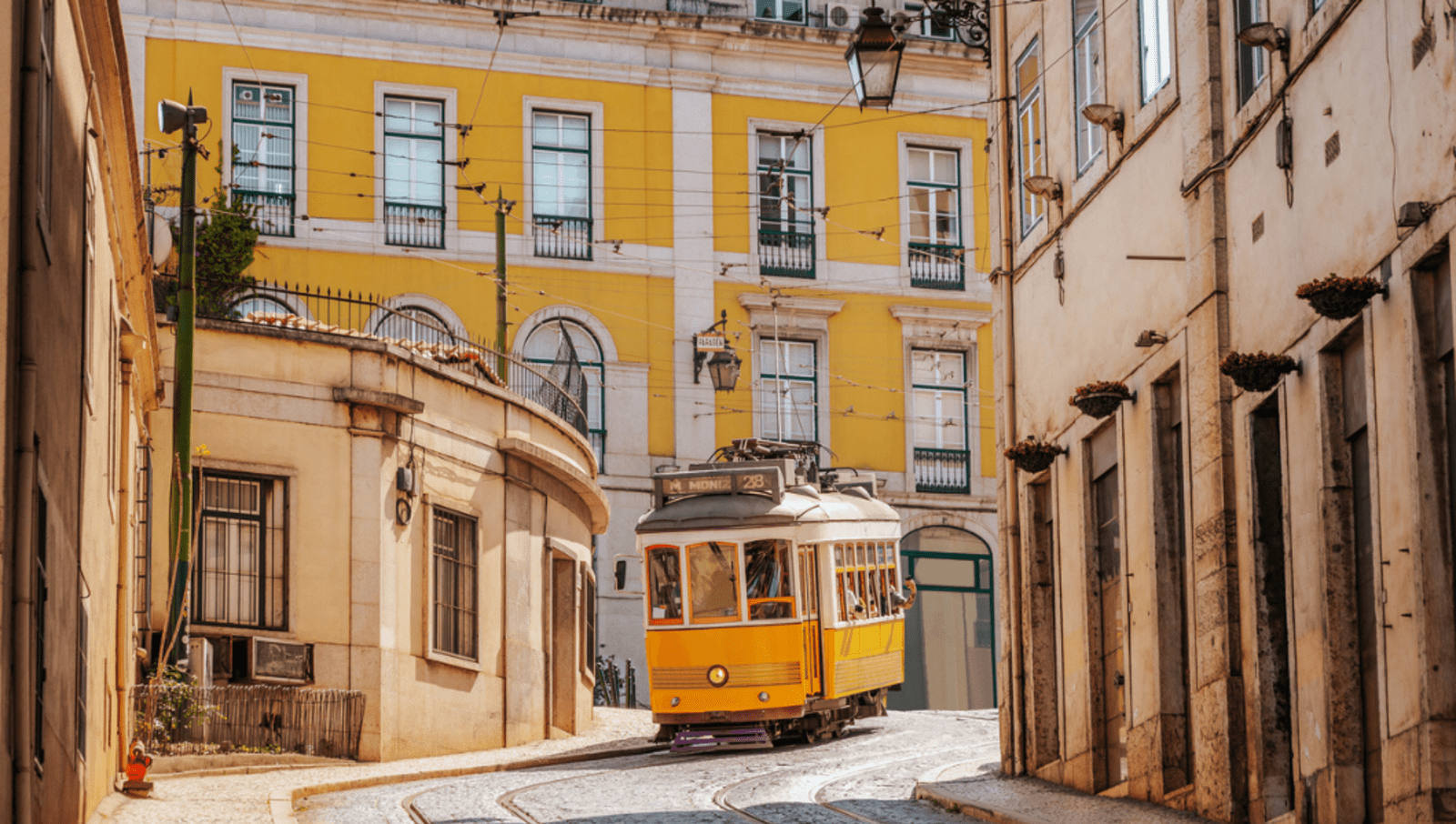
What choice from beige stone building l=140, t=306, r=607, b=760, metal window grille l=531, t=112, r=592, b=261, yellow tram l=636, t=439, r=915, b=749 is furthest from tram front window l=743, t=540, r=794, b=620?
metal window grille l=531, t=112, r=592, b=261

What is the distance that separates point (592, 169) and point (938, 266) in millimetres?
6895

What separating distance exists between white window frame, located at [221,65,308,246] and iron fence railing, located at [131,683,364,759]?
48.1ft

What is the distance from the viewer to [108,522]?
1552 cm

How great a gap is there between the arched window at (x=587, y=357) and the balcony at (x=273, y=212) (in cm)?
455

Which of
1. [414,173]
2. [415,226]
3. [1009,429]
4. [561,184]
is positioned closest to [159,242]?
[1009,429]

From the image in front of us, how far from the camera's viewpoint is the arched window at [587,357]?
3606 centimetres

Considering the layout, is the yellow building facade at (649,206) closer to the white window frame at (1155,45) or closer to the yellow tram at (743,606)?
the yellow tram at (743,606)

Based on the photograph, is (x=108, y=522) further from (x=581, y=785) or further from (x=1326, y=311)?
(x=1326, y=311)

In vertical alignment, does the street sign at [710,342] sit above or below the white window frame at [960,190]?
below

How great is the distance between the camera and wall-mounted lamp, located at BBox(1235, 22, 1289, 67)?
13.2 meters

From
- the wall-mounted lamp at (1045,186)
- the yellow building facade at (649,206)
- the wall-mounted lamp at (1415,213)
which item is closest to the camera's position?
the wall-mounted lamp at (1415,213)

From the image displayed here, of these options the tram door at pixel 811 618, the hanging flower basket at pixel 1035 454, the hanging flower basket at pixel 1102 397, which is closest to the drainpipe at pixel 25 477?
the hanging flower basket at pixel 1102 397

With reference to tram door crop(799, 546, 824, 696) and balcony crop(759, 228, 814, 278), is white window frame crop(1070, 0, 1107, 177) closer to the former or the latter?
tram door crop(799, 546, 824, 696)

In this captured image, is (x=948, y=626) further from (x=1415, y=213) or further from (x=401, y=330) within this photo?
(x=1415, y=213)
